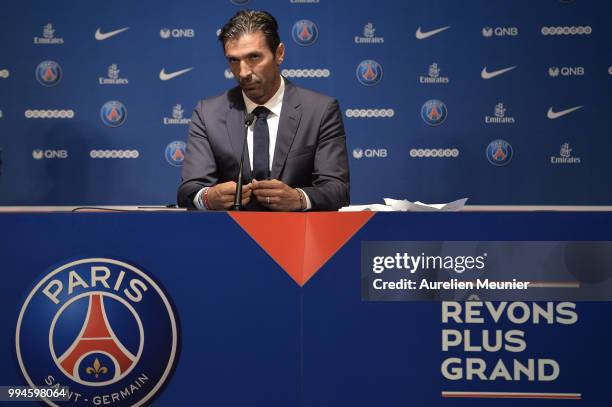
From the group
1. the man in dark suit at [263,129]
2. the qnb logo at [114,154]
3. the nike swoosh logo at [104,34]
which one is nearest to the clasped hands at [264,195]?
the man in dark suit at [263,129]

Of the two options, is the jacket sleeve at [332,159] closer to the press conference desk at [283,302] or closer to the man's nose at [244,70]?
the man's nose at [244,70]

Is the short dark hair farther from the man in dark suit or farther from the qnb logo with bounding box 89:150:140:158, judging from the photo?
the qnb logo with bounding box 89:150:140:158

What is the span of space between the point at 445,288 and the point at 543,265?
223mm

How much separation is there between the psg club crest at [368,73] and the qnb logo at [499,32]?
27.6 inches

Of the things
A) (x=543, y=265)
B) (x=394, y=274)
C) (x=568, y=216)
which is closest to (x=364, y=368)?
(x=394, y=274)

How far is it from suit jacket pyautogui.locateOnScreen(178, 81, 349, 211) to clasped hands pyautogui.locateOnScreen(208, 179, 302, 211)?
16.0 inches

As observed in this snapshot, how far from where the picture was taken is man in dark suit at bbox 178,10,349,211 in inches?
94.3

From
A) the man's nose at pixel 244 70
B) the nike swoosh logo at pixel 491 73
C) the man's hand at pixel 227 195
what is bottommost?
the man's hand at pixel 227 195

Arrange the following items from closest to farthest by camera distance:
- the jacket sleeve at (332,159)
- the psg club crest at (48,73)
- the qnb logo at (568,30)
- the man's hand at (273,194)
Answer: the man's hand at (273,194)
the jacket sleeve at (332,159)
the qnb logo at (568,30)
the psg club crest at (48,73)

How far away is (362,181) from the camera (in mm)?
4145

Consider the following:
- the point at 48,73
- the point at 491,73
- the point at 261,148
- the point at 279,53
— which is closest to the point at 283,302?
the point at 261,148

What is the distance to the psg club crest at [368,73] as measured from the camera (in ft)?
13.5

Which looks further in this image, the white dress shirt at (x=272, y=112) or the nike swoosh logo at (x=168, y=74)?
the nike swoosh logo at (x=168, y=74)

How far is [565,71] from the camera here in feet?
13.3
